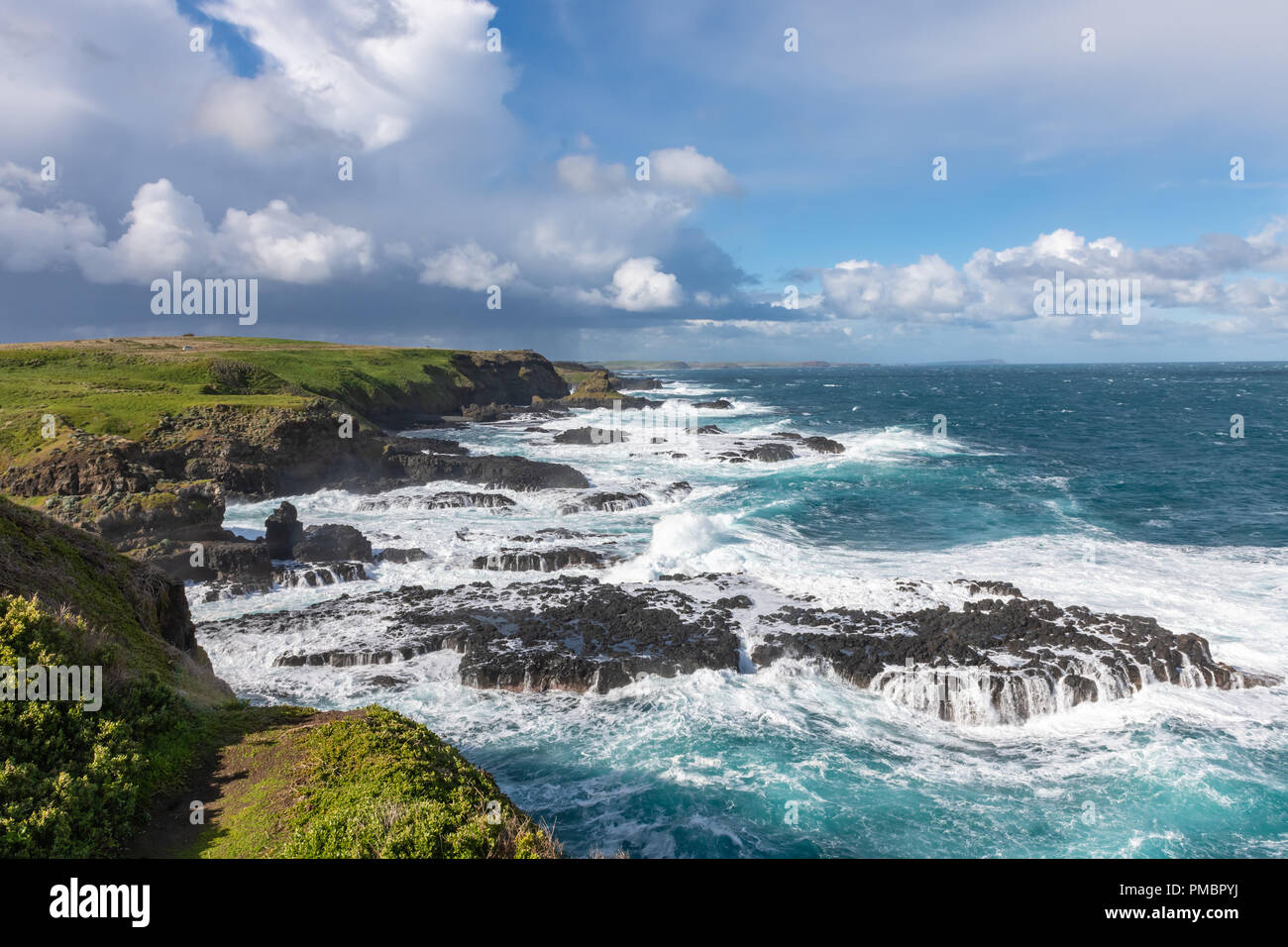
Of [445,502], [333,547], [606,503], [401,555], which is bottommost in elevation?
[401,555]

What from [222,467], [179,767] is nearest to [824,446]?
[222,467]

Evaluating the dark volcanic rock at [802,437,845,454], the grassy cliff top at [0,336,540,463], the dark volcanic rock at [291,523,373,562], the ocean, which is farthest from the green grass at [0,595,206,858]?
the dark volcanic rock at [802,437,845,454]

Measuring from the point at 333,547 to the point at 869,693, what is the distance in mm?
25036

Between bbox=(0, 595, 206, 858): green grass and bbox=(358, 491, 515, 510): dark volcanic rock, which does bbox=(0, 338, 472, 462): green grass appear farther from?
bbox=(0, 595, 206, 858): green grass

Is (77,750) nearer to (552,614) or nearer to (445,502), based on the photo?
(552,614)

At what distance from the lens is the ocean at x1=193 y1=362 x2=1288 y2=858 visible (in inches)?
589

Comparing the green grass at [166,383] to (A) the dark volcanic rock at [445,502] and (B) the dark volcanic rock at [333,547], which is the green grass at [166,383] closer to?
(A) the dark volcanic rock at [445,502]

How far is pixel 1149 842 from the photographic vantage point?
1410cm

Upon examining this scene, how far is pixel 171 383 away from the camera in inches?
2296

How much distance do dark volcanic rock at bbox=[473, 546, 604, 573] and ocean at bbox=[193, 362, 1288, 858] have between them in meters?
0.87

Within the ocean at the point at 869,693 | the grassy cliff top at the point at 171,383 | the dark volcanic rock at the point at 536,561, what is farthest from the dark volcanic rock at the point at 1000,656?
the grassy cliff top at the point at 171,383

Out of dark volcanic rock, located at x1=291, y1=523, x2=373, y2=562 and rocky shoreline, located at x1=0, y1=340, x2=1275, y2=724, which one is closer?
rocky shoreline, located at x1=0, y1=340, x2=1275, y2=724

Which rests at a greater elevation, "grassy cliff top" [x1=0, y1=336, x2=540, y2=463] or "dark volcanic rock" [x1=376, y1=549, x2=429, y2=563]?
"grassy cliff top" [x1=0, y1=336, x2=540, y2=463]
